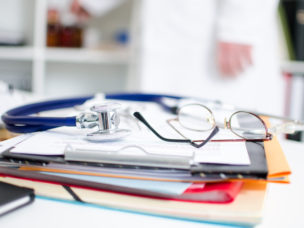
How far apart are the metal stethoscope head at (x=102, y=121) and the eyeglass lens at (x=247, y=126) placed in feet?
0.43

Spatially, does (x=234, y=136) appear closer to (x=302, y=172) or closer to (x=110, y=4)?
(x=302, y=172)

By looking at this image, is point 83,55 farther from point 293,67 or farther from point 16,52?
point 293,67

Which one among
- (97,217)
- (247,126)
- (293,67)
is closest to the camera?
(97,217)

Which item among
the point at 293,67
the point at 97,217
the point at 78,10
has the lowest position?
the point at 97,217

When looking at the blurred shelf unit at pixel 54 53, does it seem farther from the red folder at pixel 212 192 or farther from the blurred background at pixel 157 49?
the red folder at pixel 212 192

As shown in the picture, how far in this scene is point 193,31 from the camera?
1.34 metres

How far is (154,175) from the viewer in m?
0.30

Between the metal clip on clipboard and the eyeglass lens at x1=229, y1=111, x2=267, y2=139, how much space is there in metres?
0.11

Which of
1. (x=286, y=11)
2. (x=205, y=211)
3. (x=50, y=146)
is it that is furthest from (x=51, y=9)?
(x=205, y=211)

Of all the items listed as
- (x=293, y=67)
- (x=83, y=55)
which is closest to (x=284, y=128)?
(x=293, y=67)

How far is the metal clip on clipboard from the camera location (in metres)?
Answer: 0.29

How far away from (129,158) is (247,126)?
17cm

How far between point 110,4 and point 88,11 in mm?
125

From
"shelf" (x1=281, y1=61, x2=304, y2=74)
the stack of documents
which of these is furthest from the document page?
"shelf" (x1=281, y1=61, x2=304, y2=74)
